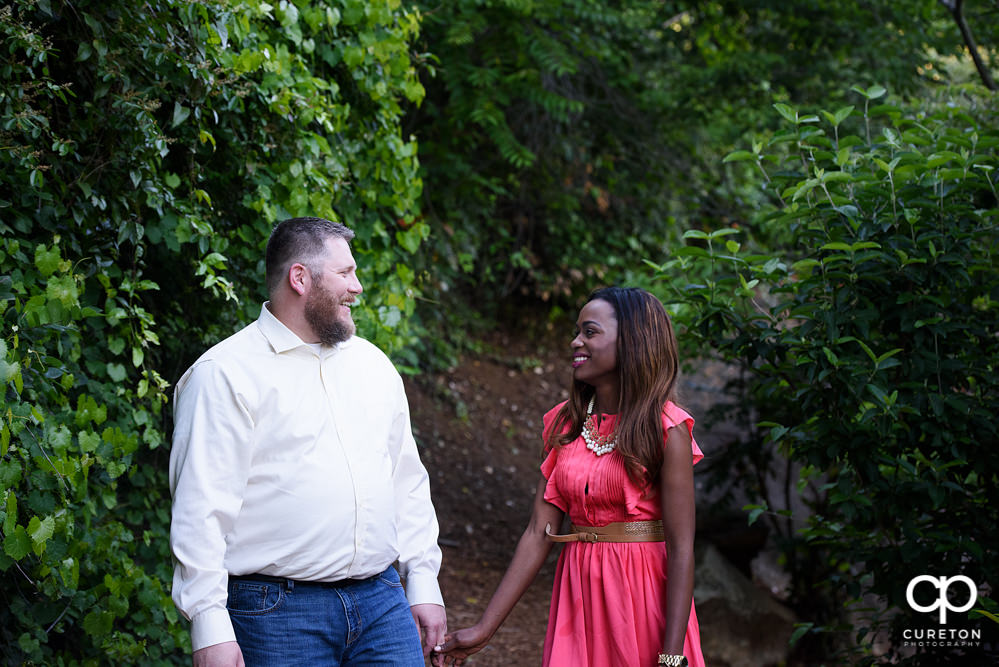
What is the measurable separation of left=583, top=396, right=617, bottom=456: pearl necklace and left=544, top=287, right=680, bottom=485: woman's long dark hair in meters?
0.02

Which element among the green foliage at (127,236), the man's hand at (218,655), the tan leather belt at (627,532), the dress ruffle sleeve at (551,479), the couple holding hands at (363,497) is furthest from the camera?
the dress ruffle sleeve at (551,479)

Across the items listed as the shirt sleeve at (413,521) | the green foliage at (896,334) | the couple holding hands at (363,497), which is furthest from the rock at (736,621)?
the shirt sleeve at (413,521)

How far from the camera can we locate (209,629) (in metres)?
2.16

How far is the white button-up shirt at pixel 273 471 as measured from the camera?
2.23 meters

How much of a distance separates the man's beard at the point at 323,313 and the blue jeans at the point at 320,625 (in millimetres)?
692

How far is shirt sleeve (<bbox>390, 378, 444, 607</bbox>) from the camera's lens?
2732mm

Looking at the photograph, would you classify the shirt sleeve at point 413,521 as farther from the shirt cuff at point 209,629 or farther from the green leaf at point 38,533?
the green leaf at point 38,533

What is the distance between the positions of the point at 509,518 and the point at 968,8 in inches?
216

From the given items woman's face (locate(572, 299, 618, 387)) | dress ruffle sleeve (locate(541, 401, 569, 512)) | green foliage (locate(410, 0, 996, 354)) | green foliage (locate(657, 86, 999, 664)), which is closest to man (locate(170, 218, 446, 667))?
dress ruffle sleeve (locate(541, 401, 569, 512))

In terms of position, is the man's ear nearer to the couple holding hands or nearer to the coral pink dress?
the couple holding hands

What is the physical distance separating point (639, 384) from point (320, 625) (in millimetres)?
1165

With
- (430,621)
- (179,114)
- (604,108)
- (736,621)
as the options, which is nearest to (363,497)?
(430,621)

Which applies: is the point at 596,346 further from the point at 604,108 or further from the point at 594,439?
the point at 604,108

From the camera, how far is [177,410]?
7.93 feet
